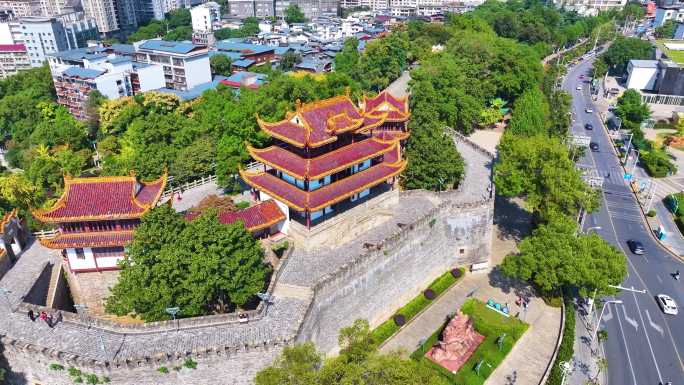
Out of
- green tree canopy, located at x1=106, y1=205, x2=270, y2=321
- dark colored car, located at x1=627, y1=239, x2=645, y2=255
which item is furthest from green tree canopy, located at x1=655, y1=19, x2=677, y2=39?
green tree canopy, located at x1=106, y1=205, x2=270, y2=321

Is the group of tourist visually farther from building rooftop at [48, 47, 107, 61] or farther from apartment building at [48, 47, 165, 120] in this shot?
building rooftop at [48, 47, 107, 61]

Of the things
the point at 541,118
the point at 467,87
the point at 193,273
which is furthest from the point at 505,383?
the point at 467,87

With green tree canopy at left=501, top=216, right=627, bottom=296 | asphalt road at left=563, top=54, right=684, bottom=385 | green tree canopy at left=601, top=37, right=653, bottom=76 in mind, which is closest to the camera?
asphalt road at left=563, top=54, right=684, bottom=385

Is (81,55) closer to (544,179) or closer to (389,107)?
(389,107)

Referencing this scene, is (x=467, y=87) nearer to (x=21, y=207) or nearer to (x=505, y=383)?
(x=505, y=383)

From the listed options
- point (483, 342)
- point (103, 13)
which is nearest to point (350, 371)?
point (483, 342)
